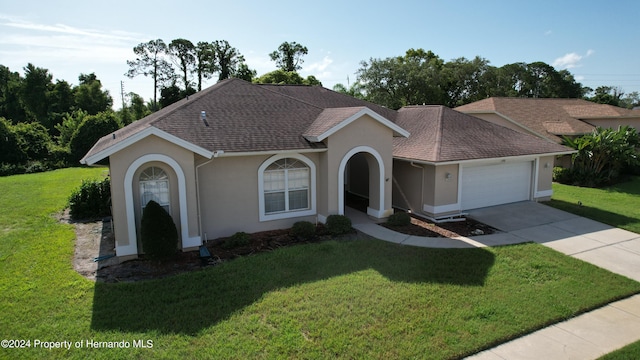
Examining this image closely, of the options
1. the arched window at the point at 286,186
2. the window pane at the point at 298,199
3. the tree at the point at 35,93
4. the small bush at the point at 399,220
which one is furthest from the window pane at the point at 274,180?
the tree at the point at 35,93

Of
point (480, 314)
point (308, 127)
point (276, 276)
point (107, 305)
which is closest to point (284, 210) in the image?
point (308, 127)

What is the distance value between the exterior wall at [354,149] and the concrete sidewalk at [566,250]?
1.31 meters

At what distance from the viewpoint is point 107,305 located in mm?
8578

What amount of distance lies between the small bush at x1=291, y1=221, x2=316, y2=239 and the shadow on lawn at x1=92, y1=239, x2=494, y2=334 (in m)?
1.09

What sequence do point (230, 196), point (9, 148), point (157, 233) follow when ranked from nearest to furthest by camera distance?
point (157, 233)
point (230, 196)
point (9, 148)

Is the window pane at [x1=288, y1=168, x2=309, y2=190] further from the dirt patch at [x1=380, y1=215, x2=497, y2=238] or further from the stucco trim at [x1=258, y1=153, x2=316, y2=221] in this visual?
the dirt patch at [x1=380, y1=215, x2=497, y2=238]

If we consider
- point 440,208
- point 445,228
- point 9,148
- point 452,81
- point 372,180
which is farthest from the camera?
point 452,81

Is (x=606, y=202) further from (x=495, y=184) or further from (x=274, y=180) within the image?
(x=274, y=180)

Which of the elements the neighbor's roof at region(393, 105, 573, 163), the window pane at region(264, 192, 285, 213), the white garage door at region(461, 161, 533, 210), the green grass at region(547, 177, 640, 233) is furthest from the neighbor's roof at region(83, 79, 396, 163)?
the green grass at region(547, 177, 640, 233)

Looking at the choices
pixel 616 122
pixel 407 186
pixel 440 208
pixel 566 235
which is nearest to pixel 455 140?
pixel 407 186

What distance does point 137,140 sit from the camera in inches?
424

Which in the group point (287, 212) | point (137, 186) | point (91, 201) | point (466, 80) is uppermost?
point (466, 80)

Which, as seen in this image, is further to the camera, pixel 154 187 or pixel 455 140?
pixel 455 140

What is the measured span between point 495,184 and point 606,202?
7274 millimetres
